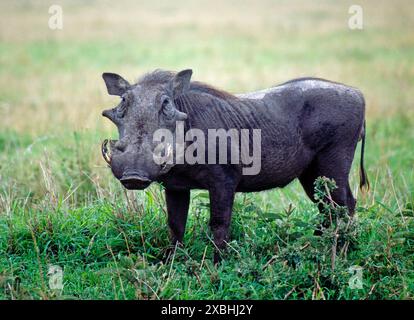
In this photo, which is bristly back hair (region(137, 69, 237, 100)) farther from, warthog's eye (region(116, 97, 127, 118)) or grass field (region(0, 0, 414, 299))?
grass field (region(0, 0, 414, 299))

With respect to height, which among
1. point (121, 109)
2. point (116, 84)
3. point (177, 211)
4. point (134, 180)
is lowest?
point (177, 211)

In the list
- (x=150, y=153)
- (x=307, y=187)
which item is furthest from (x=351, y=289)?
(x=150, y=153)

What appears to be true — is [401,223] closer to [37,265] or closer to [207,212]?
[207,212]

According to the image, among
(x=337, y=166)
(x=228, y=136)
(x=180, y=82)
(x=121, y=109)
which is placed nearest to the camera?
(x=121, y=109)

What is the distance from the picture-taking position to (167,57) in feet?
56.1

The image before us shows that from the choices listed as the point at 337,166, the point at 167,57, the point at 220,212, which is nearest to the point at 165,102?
the point at 220,212

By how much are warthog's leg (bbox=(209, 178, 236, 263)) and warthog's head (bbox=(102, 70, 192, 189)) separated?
0.50 m

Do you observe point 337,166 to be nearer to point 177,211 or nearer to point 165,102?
point 177,211

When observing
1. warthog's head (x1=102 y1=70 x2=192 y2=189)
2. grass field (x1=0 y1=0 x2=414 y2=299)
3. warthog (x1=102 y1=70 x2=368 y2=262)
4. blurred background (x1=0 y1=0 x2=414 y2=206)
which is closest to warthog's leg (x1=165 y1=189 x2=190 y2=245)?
warthog (x1=102 y1=70 x2=368 y2=262)

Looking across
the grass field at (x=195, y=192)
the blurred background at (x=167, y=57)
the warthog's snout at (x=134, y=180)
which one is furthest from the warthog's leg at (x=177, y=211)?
the blurred background at (x=167, y=57)

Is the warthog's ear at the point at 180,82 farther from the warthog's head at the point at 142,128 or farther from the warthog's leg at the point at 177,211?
the warthog's leg at the point at 177,211

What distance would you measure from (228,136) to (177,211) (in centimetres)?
70

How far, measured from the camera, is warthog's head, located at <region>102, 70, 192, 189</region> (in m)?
4.50

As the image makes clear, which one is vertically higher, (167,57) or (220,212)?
(167,57)
